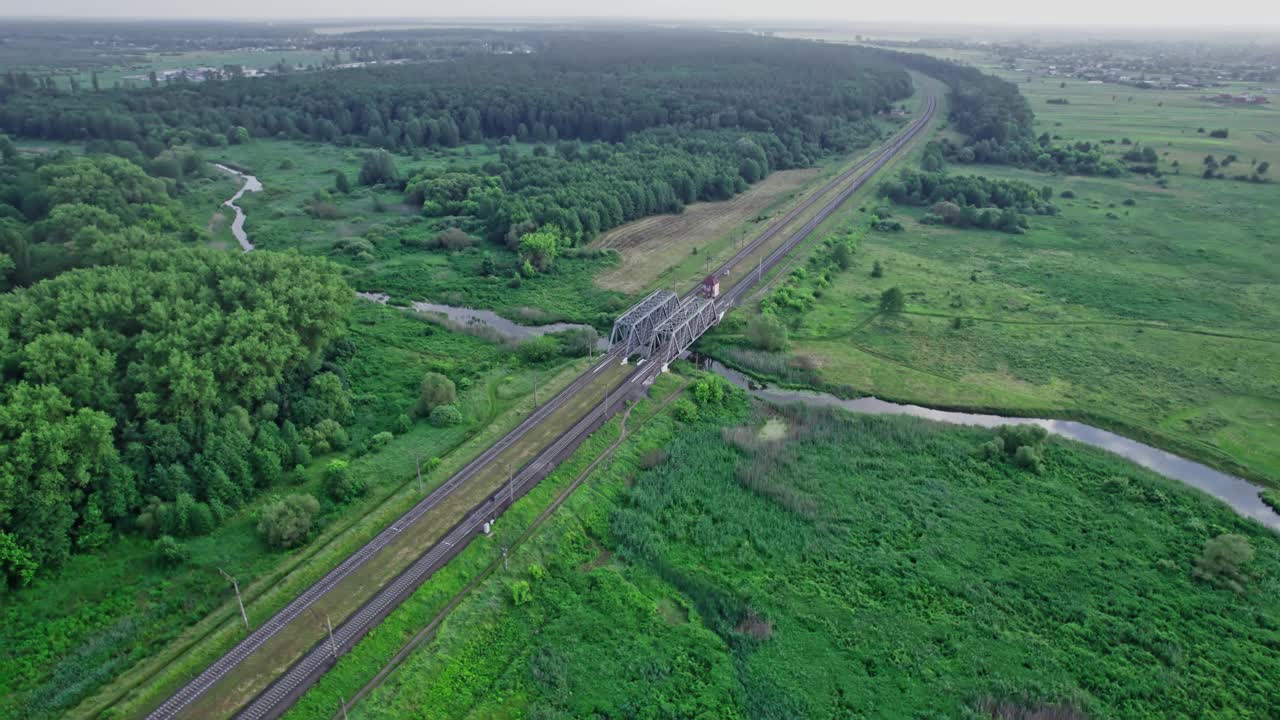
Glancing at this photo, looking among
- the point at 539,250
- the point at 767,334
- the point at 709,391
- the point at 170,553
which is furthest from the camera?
the point at 539,250

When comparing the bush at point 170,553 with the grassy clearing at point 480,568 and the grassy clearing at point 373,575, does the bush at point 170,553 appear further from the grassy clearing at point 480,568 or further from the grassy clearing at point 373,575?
the grassy clearing at point 480,568

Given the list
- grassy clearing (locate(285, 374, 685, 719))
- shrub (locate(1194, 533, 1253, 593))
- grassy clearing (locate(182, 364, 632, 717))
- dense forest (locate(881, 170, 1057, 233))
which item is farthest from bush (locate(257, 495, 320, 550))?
dense forest (locate(881, 170, 1057, 233))

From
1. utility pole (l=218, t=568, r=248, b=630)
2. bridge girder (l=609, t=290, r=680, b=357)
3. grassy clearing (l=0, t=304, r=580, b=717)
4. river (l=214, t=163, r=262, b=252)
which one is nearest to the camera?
grassy clearing (l=0, t=304, r=580, b=717)

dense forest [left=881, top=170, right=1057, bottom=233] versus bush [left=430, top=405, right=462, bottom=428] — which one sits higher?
dense forest [left=881, top=170, right=1057, bottom=233]

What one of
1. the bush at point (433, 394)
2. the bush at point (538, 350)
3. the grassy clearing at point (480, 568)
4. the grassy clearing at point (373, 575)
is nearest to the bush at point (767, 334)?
the grassy clearing at point (480, 568)

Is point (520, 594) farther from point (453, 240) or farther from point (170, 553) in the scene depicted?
point (453, 240)

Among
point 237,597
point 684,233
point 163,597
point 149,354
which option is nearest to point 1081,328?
point 684,233

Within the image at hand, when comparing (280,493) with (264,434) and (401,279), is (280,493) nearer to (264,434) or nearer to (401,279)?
(264,434)

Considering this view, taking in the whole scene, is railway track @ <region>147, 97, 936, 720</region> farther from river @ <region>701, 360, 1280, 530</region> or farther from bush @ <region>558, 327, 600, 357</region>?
river @ <region>701, 360, 1280, 530</region>
